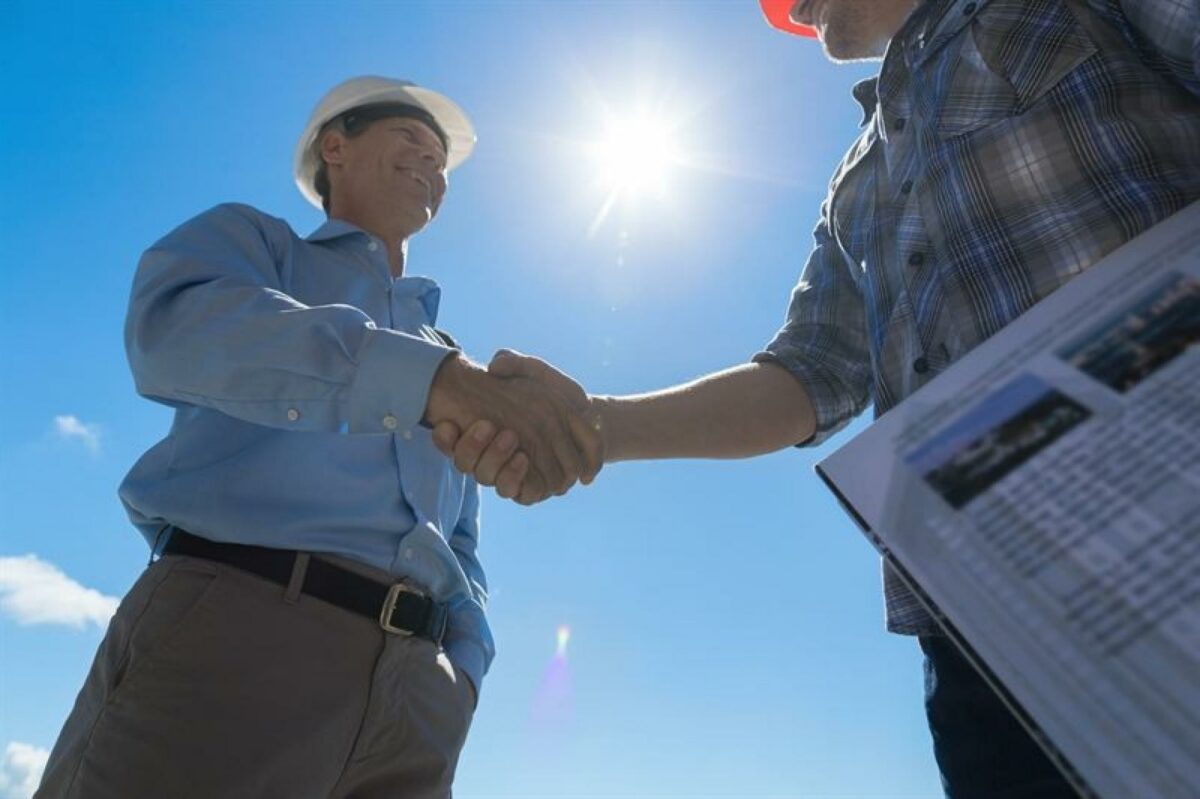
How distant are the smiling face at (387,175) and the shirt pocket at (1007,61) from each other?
263 centimetres

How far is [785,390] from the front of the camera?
252 centimetres

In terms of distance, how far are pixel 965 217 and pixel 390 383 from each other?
1.61 meters

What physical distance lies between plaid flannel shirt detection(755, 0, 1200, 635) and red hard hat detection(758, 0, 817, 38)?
5.46 feet

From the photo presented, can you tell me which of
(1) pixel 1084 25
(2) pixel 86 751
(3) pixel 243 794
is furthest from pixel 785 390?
(2) pixel 86 751

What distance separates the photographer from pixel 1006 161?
1864 millimetres

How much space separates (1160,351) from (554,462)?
1.87 metres

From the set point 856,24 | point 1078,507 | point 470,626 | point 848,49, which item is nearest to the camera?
point 1078,507

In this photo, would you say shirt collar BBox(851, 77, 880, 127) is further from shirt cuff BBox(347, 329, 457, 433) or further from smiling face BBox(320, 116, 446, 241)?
smiling face BBox(320, 116, 446, 241)

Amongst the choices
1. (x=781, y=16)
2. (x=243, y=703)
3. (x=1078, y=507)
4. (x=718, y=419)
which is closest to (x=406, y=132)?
(x=781, y=16)

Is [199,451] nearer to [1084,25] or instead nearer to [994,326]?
[994,326]

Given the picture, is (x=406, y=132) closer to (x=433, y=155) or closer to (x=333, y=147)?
(x=433, y=155)

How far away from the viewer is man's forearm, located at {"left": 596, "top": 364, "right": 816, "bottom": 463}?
2.48 m

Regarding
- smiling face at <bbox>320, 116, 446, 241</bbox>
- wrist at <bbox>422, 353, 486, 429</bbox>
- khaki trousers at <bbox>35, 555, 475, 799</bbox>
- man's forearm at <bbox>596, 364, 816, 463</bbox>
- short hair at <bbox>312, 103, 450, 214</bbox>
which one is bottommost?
khaki trousers at <bbox>35, 555, 475, 799</bbox>

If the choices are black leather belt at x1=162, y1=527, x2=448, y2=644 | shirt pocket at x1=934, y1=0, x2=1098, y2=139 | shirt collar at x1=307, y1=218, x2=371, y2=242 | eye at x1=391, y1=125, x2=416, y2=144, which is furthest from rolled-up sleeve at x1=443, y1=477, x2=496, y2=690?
shirt pocket at x1=934, y1=0, x2=1098, y2=139
